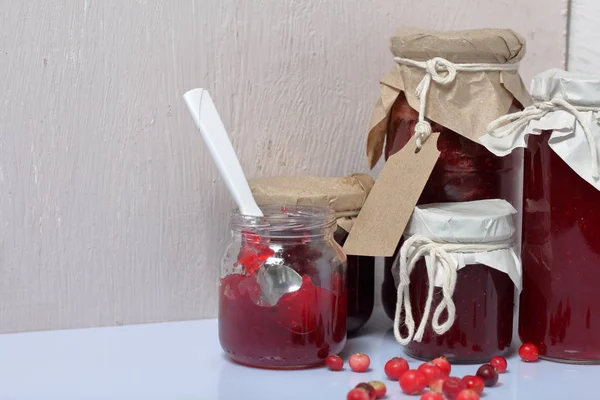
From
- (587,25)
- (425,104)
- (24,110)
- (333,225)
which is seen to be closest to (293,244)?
(333,225)

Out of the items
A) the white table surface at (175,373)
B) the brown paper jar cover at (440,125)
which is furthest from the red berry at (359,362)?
the brown paper jar cover at (440,125)

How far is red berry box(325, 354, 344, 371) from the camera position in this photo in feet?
2.89

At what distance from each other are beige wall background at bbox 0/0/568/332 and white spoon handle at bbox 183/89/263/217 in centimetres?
10

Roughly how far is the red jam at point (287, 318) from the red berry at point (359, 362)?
23 millimetres

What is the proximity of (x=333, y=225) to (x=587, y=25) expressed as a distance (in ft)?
1.56

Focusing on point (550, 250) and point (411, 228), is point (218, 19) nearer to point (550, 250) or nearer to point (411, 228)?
point (411, 228)

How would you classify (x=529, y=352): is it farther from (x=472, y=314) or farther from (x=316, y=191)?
(x=316, y=191)

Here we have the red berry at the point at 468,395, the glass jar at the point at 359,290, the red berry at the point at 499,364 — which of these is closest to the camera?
the red berry at the point at 468,395

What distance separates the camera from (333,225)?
919mm

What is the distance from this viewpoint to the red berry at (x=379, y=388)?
0.81 meters

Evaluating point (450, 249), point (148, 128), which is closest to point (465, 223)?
point (450, 249)

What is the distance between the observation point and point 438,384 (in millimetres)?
812

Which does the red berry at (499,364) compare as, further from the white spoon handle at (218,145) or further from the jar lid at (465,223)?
the white spoon handle at (218,145)

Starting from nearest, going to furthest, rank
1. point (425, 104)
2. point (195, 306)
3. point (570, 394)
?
point (570, 394), point (425, 104), point (195, 306)
